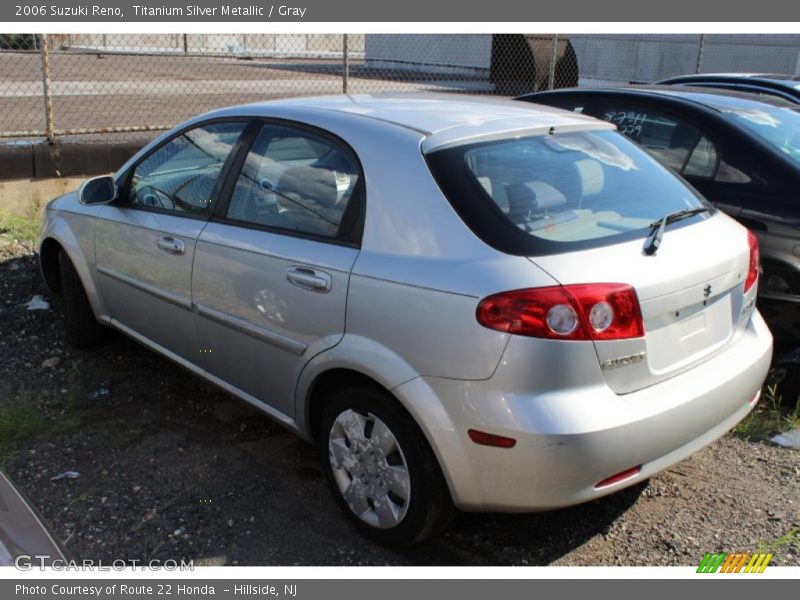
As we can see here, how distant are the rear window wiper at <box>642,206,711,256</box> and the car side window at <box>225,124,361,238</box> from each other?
1.16 meters

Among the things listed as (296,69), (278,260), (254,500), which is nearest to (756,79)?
(278,260)

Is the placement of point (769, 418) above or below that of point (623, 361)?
below

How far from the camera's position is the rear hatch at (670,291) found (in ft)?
8.86

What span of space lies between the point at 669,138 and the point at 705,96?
0.47m

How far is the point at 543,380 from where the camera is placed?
2.61 m

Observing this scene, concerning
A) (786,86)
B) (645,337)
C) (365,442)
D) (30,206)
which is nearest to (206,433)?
(365,442)

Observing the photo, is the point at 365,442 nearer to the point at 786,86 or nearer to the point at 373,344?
the point at 373,344

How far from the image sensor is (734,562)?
10.3 feet

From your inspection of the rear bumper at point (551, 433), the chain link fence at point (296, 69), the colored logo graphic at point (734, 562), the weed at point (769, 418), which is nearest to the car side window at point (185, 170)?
the rear bumper at point (551, 433)

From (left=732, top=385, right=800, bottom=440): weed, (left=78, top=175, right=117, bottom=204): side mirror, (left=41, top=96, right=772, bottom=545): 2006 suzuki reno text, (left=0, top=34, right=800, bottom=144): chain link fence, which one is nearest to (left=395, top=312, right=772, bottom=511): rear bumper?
(left=41, top=96, right=772, bottom=545): 2006 suzuki reno text

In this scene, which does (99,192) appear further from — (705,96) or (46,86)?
(705,96)

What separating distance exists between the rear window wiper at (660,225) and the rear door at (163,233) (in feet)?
6.57

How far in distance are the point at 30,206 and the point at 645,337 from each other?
608 cm

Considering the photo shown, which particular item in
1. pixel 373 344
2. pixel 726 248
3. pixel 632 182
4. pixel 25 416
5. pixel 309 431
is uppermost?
pixel 632 182
